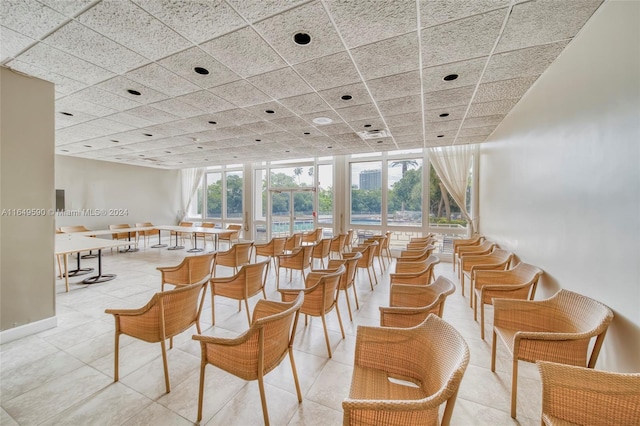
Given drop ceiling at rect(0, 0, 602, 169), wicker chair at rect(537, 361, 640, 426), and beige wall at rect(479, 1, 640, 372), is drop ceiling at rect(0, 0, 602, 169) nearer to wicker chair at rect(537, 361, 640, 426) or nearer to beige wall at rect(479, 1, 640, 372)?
beige wall at rect(479, 1, 640, 372)

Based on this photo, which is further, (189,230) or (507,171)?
(189,230)

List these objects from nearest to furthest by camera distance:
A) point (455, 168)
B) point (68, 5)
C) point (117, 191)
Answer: point (68, 5)
point (455, 168)
point (117, 191)

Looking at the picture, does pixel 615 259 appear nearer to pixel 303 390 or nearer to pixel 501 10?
Answer: pixel 501 10

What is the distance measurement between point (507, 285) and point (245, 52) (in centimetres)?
348

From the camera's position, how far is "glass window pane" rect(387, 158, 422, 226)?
6.78 metres

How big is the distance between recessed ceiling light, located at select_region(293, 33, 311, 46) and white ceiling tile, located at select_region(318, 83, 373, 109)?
90 centimetres

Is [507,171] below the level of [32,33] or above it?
below

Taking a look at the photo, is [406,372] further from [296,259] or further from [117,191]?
[117,191]

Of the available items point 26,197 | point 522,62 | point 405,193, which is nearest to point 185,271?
point 26,197

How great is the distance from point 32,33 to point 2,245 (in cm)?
208

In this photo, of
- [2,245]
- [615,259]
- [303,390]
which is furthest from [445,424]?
Answer: [2,245]

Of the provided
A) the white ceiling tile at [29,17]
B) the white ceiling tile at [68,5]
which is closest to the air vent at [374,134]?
the white ceiling tile at [68,5]

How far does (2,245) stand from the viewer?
8.27 feet

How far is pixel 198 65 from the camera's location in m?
2.58
